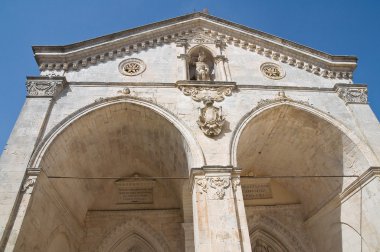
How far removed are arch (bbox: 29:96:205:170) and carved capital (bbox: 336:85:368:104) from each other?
5.57 metres

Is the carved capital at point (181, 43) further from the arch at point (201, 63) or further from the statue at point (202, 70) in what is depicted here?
the statue at point (202, 70)

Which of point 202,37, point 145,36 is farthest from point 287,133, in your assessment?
point 145,36

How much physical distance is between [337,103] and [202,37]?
214 inches

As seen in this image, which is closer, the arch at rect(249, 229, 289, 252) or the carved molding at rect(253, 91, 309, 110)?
the carved molding at rect(253, 91, 309, 110)

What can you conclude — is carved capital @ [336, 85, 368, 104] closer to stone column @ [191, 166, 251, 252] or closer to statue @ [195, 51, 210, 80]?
statue @ [195, 51, 210, 80]

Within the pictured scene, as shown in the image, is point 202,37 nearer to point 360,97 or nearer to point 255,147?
point 255,147

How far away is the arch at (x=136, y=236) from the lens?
36.7ft

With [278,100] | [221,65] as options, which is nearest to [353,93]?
[278,100]

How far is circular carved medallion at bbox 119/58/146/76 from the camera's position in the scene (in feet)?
35.1

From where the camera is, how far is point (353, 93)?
10.8m

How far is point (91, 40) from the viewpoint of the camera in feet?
36.2

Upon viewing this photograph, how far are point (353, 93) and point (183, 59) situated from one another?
5978 millimetres

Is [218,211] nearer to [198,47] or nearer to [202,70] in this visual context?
[202,70]

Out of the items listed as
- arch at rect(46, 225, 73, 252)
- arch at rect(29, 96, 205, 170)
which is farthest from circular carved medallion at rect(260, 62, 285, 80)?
arch at rect(46, 225, 73, 252)
